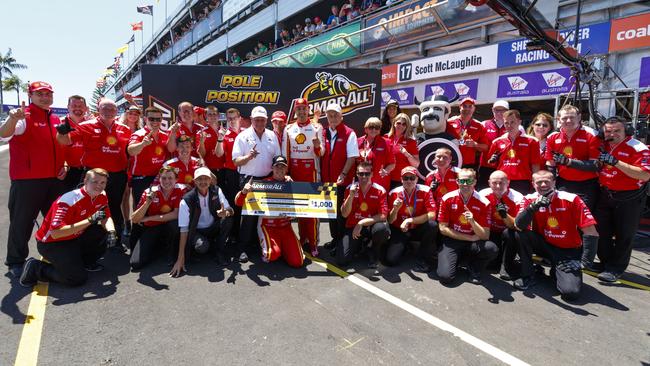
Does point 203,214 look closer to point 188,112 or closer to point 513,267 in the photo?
point 188,112

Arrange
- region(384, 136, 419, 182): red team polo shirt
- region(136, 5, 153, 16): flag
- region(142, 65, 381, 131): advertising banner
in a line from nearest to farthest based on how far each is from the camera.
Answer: region(384, 136, 419, 182): red team polo shirt
region(142, 65, 381, 131): advertising banner
region(136, 5, 153, 16): flag

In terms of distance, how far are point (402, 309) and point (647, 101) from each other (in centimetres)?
697

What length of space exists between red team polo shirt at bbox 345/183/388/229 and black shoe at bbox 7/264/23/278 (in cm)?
393

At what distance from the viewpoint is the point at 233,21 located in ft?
99.9

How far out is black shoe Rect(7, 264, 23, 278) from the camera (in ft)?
13.1

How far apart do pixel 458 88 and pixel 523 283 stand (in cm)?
898

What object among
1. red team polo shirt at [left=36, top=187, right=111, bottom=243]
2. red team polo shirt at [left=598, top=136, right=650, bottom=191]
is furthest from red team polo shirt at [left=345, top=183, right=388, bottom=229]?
red team polo shirt at [left=36, top=187, right=111, bottom=243]

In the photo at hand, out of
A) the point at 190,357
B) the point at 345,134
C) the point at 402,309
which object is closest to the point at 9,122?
the point at 190,357

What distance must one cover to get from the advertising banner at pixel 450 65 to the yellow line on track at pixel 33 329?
451 inches

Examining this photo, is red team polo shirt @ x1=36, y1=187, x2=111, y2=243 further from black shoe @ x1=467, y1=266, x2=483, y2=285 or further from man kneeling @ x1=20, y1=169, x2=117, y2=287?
black shoe @ x1=467, y1=266, x2=483, y2=285

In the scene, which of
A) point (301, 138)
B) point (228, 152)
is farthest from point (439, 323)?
point (228, 152)

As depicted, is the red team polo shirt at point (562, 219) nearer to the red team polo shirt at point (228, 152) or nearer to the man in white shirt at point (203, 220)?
the man in white shirt at point (203, 220)

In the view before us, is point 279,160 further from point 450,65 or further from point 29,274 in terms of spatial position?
point 450,65

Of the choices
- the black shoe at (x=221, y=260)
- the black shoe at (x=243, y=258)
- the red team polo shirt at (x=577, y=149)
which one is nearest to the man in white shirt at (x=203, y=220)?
the black shoe at (x=221, y=260)
